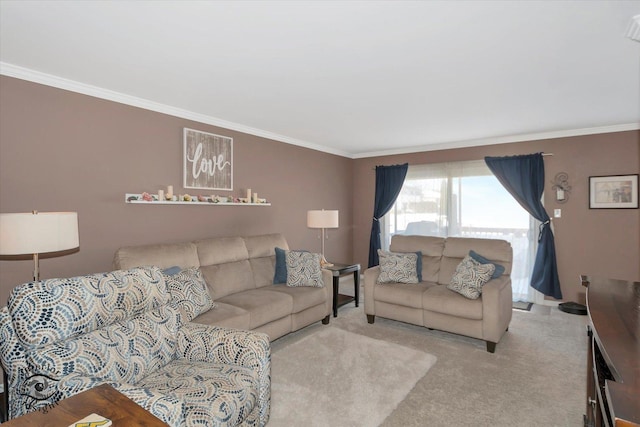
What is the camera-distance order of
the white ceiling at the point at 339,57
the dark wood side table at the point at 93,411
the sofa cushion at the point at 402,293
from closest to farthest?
the dark wood side table at the point at 93,411 < the white ceiling at the point at 339,57 < the sofa cushion at the point at 402,293

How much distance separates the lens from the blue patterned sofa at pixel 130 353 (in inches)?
59.2

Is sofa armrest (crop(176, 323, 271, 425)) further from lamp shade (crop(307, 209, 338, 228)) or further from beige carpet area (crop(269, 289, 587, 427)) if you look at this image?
lamp shade (crop(307, 209, 338, 228))

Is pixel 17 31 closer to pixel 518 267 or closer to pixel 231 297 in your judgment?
pixel 231 297

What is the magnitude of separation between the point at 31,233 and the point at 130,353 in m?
0.95

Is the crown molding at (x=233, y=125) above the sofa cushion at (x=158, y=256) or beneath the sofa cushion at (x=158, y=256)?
above

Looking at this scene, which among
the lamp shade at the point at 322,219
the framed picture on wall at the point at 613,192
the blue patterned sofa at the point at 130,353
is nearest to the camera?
the blue patterned sofa at the point at 130,353

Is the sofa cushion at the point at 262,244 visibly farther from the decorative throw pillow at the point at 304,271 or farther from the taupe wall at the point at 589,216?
the taupe wall at the point at 589,216

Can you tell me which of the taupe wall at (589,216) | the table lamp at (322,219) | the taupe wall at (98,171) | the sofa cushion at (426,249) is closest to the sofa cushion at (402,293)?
the sofa cushion at (426,249)

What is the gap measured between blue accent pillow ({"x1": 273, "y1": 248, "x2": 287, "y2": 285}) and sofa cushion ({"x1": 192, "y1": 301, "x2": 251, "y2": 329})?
1.01 meters

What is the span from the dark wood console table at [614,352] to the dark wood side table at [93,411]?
1399mm

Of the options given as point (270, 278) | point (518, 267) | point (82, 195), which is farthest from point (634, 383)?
point (518, 267)

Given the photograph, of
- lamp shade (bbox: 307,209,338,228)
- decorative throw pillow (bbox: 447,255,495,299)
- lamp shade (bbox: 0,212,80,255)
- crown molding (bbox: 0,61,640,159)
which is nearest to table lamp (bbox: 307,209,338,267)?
lamp shade (bbox: 307,209,338,228)

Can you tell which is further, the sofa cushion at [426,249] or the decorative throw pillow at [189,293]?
the sofa cushion at [426,249]

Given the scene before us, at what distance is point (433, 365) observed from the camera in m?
3.05
